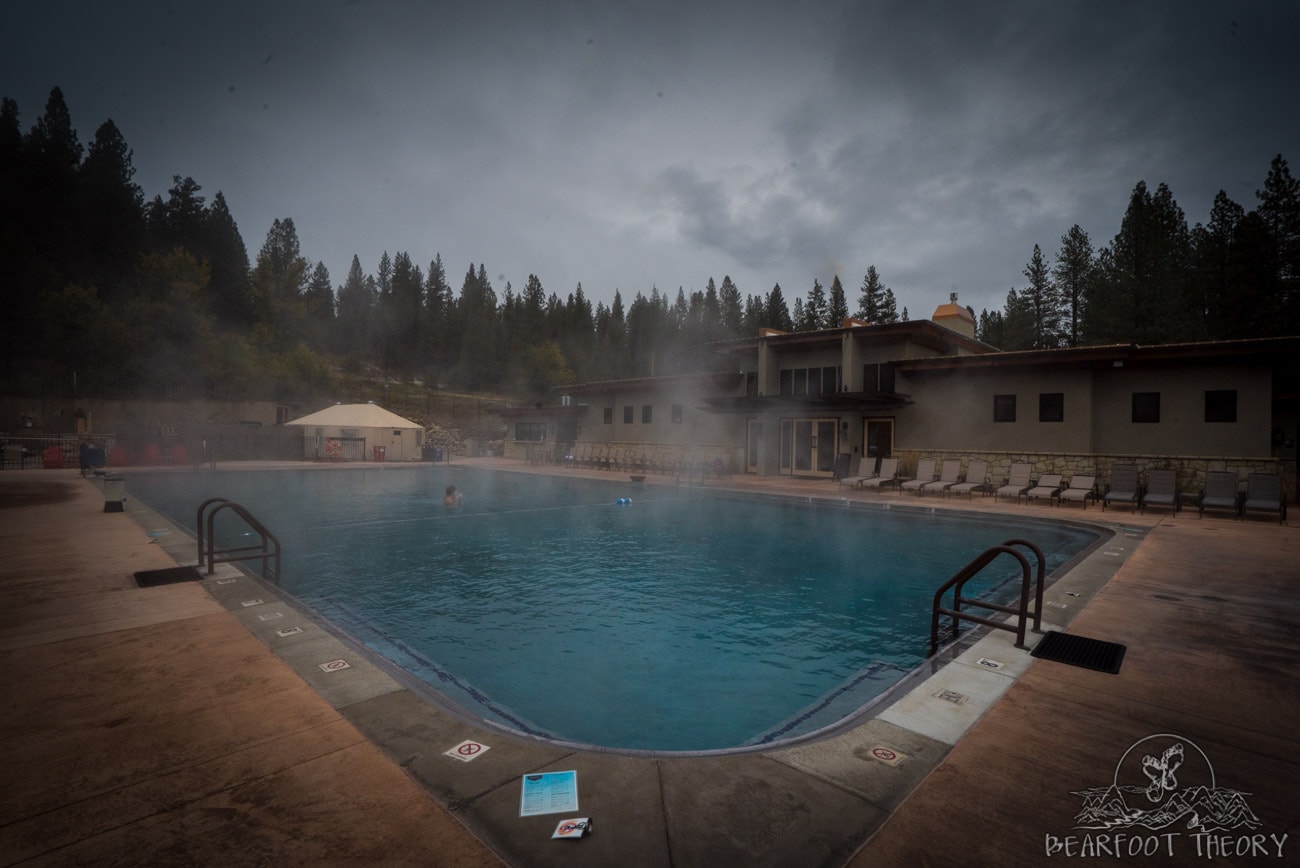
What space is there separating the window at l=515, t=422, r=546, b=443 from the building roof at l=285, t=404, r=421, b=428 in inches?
283

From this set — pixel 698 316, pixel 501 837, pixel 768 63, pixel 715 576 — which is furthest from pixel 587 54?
pixel 698 316

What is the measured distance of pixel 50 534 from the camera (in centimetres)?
866

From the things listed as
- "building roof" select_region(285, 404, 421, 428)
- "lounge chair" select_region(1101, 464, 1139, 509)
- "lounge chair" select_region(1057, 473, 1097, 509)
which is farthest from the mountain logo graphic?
"building roof" select_region(285, 404, 421, 428)

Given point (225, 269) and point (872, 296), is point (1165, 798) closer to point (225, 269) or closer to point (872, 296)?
point (872, 296)

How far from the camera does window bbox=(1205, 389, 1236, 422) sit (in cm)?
1408

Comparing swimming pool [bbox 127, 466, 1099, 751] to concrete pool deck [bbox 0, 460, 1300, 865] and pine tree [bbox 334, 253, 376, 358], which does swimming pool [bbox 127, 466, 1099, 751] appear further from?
pine tree [bbox 334, 253, 376, 358]

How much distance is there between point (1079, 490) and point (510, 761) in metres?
16.3

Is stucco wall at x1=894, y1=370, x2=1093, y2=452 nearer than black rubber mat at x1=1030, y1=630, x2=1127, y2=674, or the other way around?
black rubber mat at x1=1030, y1=630, x2=1127, y2=674

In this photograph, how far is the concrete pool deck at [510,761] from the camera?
2160 millimetres

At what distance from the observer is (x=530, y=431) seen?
34531 mm

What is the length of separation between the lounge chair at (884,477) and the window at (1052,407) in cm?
425

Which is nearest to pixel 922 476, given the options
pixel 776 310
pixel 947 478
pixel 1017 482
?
pixel 947 478

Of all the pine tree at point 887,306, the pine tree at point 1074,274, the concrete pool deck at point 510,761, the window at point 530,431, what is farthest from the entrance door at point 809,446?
the pine tree at point 887,306

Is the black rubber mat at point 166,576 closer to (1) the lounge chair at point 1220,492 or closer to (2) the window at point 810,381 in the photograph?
(1) the lounge chair at point 1220,492
